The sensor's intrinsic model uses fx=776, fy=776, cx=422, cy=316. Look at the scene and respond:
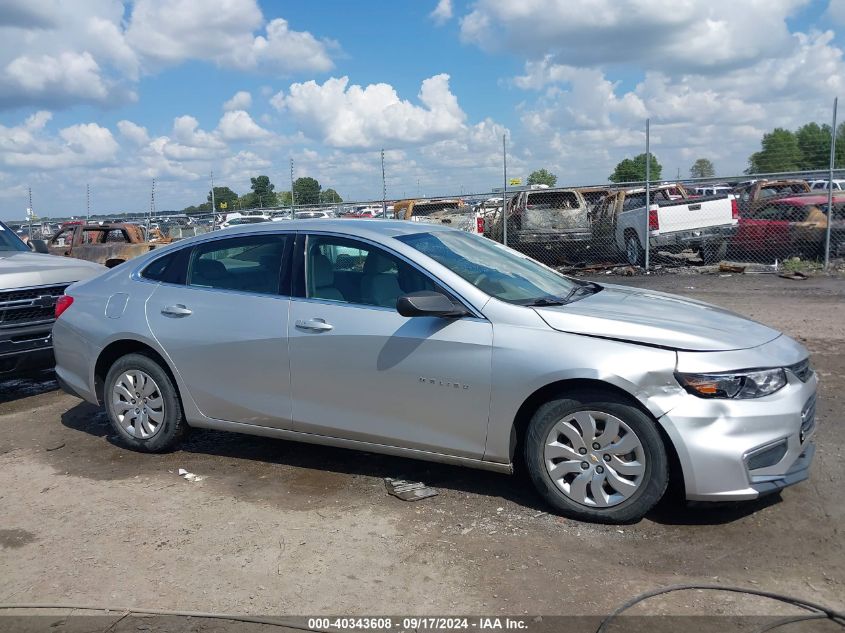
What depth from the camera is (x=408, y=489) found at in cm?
472

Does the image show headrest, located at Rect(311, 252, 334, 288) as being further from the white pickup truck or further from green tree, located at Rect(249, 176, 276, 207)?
green tree, located at Rect(249, 176, 276, 207)

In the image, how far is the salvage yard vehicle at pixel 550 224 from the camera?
17078mm

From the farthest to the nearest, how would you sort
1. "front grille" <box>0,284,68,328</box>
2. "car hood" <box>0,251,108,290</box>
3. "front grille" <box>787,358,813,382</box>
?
"car hood" <box>0,251,108,290</box> → "front grille" <box>0,284,68,328</box> → "front grille" <box>787,358,813,382</box>

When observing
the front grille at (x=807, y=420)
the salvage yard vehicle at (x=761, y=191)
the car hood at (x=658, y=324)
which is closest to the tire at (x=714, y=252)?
the salvage yard vehicle at (x=761, y=191)

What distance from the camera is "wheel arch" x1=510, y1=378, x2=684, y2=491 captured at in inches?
156

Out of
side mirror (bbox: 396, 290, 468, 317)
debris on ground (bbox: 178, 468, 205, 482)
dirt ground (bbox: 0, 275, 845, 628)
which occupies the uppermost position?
side mirror (bbox: 396, 290, 468, 317)


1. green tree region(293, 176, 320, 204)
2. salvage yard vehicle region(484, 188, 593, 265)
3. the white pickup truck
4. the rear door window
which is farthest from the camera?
green tree region(293, 176, 320, 204)

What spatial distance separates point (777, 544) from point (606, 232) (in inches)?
554

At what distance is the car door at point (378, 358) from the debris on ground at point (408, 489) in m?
0.31

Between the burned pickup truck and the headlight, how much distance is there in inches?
520

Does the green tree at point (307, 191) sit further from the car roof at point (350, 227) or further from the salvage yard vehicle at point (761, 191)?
the car roof at point (350, 227)

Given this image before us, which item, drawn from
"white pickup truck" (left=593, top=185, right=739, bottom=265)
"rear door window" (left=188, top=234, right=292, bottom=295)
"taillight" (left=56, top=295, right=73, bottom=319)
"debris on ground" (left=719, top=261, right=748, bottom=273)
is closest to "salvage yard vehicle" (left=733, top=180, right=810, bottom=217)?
"white pickup truck" (left=593, top=185, right=739, bottom=265)

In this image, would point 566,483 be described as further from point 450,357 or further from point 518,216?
point 518,216

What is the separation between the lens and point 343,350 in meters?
4.64
